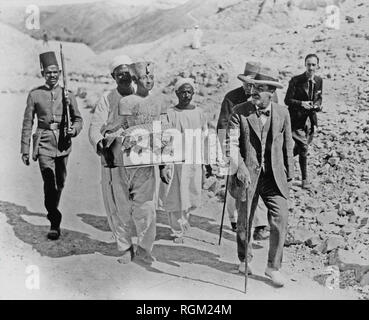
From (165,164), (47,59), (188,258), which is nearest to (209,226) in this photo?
(188,258)

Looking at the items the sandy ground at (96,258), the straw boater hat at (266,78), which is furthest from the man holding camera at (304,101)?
the straw boater hat at (266,78)

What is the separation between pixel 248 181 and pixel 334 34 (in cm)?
519

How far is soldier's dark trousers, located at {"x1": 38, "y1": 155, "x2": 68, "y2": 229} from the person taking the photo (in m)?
A: 8.32

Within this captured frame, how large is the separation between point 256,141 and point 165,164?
1096mm

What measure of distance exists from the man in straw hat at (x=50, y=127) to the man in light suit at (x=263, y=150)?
192 cm

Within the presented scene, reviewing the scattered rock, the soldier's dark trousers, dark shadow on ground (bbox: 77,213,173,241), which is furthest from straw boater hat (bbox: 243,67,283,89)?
the soldier's dark trousers

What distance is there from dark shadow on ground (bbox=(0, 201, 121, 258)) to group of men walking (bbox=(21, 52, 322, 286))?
158 millimetres

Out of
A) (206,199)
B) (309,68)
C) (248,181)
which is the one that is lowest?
(206,199)

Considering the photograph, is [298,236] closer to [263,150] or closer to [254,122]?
[263,150]

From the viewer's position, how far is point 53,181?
8344 mm

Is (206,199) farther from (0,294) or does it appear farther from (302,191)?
(0,294)

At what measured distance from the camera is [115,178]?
26.0 ft

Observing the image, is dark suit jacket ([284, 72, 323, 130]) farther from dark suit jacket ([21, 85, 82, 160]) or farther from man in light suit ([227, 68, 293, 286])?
dark suit jacket ([21, 85, 82, 160])
